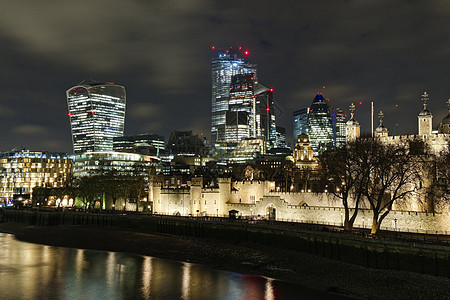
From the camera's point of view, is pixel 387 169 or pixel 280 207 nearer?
pixel 387 169

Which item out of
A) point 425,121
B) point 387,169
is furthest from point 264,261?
point 425,121

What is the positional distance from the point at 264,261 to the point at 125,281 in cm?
1683

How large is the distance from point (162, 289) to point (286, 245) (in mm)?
21680

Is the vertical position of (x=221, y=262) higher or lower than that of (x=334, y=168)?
lower

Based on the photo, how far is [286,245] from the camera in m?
57.5

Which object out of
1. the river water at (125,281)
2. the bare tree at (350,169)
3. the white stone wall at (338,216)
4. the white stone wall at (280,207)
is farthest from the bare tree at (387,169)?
the river water at (125,281)

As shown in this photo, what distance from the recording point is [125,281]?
4466 centimetres

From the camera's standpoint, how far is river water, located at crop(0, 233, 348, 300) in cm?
3953

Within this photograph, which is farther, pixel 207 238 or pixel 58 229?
pixel 58 229

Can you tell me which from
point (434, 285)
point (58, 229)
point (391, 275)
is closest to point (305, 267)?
point (391, 275)

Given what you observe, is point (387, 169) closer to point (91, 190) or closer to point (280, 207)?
point (280, 207)

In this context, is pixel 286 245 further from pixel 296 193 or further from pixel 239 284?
pixel 296 193

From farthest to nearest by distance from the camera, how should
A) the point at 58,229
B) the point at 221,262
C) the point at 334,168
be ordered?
the point at 58,229
the point at 334,168
the point at 221,262

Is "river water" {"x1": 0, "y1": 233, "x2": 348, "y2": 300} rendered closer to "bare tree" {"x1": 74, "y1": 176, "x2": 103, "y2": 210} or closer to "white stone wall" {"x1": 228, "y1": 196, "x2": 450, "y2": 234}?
"white stone wall" {"x1": 228, "y1": 196, "x2": 450, "y2": 234}
